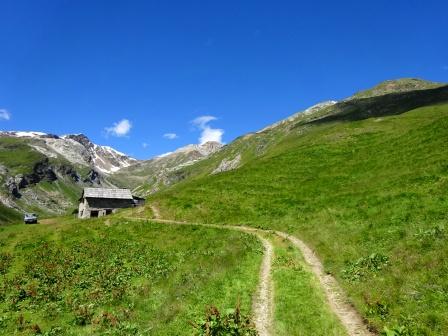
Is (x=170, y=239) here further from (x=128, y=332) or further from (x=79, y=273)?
(x=128, y=332)

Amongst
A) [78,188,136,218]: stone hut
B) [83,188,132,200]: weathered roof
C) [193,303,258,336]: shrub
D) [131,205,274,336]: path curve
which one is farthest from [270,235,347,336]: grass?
[83,188,132,200]: weathered roof

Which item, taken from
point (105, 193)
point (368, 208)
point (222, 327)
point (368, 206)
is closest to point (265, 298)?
point (222, 327)

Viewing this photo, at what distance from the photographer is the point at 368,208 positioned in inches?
1522

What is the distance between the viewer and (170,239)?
4600cm

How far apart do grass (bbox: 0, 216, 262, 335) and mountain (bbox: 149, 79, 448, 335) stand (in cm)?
600

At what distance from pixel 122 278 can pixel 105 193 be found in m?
62.0

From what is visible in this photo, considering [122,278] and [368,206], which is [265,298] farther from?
[368,206]

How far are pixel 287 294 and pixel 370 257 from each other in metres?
5.68

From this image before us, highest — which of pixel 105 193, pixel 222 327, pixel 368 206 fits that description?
pixel 105 193

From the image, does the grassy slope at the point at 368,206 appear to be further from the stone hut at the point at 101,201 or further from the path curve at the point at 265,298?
the stone hut at the point at 101,201

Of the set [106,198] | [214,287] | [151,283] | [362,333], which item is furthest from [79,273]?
[106,198]

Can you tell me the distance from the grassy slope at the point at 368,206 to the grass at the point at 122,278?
6126 millimetres

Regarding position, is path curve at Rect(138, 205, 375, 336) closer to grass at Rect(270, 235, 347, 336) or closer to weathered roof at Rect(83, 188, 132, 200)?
grass at Rect(270, 235, 347, 336)

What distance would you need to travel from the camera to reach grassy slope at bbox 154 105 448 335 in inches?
771
